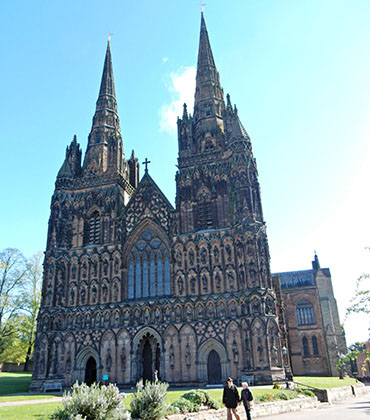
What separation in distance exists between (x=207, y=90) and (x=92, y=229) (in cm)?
1963

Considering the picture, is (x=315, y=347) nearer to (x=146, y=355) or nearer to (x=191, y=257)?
(x=191, y=257)

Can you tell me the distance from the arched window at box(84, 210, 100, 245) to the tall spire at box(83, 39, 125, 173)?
16.7ft

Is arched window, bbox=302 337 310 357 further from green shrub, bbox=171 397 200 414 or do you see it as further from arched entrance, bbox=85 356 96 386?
green shrub, bbox=171 397 200 414

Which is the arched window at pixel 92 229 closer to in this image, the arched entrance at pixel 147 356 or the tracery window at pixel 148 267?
the tracery window at pixel 148 267

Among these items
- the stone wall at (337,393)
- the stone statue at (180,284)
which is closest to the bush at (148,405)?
the stone wall at (337,393)

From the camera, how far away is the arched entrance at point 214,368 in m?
30.3

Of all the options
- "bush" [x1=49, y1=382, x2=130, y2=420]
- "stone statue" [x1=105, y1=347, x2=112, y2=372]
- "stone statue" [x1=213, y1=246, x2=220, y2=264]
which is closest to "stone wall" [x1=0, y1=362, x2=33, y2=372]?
"stone statue" [x1=105, y1=347, x2=112, y2=372]

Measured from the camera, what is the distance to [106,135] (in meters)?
43.7

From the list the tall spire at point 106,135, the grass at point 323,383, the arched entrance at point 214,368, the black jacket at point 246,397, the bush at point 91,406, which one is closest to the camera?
the bush at point 91,406

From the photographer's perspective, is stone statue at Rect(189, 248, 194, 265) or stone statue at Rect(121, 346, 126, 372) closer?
stone statue at Rect(121, 346, 126, 372)

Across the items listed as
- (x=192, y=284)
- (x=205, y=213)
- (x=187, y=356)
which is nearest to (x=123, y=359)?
(x=187, y=356)

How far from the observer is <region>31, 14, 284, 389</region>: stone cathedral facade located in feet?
100

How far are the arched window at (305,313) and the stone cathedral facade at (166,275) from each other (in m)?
25.1

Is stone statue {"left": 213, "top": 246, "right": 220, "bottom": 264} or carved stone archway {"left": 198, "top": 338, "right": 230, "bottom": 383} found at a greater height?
stone statue {"left": 213, "top": 246, "right": 220, "bottom": 264}
